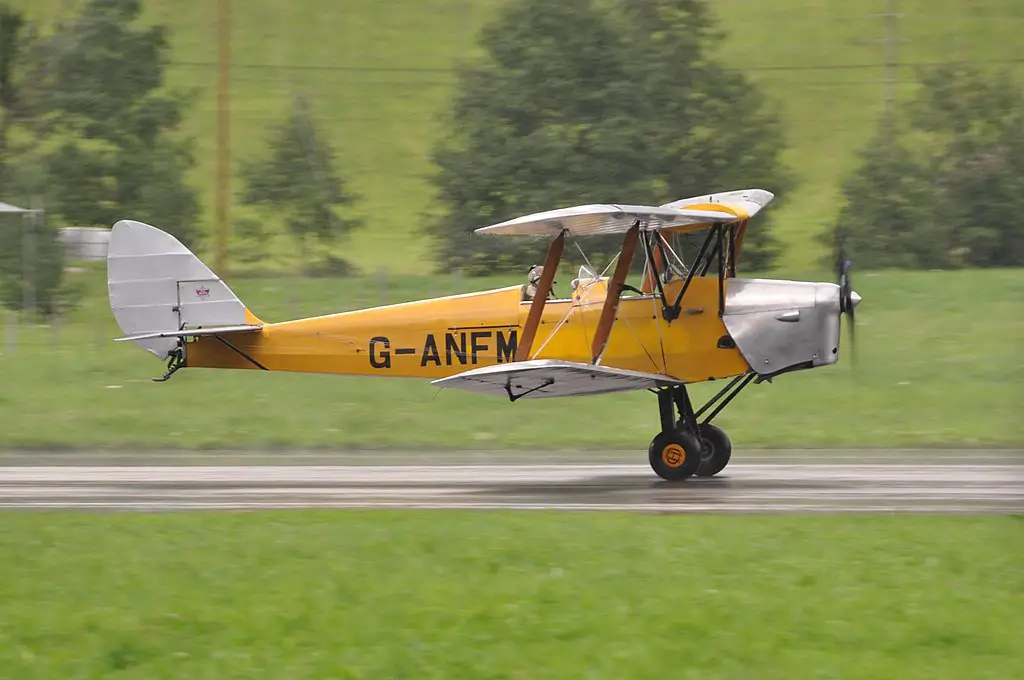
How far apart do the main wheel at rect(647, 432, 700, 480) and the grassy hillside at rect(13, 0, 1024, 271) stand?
58.5 m

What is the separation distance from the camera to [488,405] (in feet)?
83.8

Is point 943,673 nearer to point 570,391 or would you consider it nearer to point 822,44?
point 570,391

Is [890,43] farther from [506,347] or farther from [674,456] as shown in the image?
[674,456]

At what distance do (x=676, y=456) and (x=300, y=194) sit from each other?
30.6m

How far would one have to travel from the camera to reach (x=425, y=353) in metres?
18.4

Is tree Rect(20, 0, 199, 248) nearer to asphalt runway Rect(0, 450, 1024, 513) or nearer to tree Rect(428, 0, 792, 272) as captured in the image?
tree Rect(428, 0, 792, 272)

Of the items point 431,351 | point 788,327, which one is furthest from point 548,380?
point 788,327

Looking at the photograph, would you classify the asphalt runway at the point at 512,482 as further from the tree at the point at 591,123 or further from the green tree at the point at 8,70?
the green tree at the point at 8,70

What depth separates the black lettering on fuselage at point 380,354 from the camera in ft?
61.1

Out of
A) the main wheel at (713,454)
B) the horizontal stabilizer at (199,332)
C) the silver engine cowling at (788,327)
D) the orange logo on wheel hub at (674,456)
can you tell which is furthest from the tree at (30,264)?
the silver engine cowling at (788,327)

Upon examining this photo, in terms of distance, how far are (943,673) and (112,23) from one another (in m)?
38.4

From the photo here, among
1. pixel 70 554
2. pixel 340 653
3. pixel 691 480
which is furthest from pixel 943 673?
pixel 691 480

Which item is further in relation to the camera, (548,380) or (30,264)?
(30,264)

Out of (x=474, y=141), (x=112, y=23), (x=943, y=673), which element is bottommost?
(x=943, y=673)
